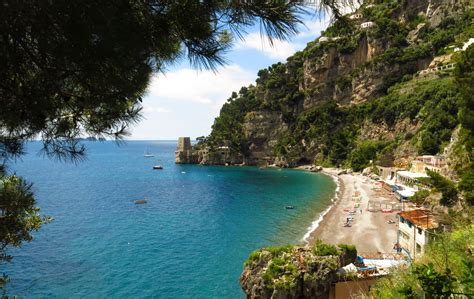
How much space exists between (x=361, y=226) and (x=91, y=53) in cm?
2881

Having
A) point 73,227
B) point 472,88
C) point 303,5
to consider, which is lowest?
point 73,227

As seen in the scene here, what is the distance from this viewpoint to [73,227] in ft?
96.5

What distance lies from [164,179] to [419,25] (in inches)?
2435

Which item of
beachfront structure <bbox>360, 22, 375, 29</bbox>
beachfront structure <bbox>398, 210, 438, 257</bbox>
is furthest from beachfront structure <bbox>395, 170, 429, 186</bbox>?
beachfront structure <bbox>360, 22, 375, 29</bbox>

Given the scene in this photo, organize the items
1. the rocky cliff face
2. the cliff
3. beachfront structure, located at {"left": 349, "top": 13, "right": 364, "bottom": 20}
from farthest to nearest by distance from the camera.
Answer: the cliff, the rocky cliff face, beachfront structure, located at {"left": 349, "top": 13, "right": 364, "bottom": 20}

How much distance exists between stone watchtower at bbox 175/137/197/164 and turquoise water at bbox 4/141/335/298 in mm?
35709

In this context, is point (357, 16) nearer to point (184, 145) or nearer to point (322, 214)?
point (322, 214)

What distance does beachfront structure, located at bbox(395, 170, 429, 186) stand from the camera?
118ft

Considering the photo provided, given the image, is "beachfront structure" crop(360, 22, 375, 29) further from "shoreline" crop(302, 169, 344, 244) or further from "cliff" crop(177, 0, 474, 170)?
"shoreline" crop(302, 169, 344, 244)

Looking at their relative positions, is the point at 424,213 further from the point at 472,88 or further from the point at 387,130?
the point at 387,130

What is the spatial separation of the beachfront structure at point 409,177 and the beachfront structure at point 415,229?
19.4 meters

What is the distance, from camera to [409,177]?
122 ft

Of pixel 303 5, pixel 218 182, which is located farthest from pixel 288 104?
pixel 303 5

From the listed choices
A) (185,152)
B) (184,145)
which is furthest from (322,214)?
(184,145)
